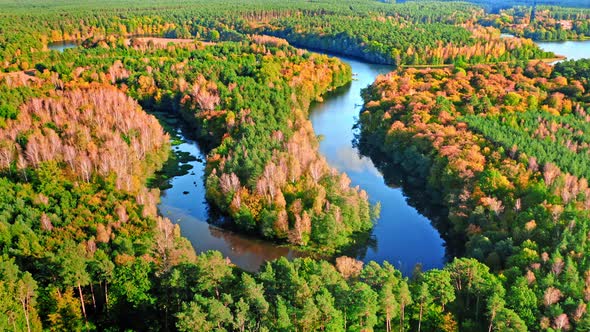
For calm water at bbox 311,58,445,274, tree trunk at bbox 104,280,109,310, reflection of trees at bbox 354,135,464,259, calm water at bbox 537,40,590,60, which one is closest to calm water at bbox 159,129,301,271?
calm water at bbox 311,58,445,274

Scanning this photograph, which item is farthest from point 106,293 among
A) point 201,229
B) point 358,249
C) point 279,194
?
point 358,249

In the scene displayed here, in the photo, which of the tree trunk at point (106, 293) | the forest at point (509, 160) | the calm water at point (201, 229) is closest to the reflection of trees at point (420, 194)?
the forest at point (509, 160)

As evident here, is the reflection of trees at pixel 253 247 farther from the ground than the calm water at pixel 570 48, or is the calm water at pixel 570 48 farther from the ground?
the calm water at pixel 570 48

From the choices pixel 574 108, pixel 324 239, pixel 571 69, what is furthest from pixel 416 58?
pixel 324 239

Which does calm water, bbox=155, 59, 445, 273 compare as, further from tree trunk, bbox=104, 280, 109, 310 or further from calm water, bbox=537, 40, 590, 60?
calm water, bbox=537, 40, 590, 60

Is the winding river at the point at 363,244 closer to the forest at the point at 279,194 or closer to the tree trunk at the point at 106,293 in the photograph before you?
the forest at the point at 279,194
